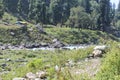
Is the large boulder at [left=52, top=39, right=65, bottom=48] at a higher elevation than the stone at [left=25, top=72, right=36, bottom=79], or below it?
below

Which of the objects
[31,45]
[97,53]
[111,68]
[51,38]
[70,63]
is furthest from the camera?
[51,38]

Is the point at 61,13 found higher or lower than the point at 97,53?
lower

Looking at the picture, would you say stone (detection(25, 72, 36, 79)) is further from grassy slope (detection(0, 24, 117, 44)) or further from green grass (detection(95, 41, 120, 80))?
grassy slope (detection(0, 24, 117, 44))

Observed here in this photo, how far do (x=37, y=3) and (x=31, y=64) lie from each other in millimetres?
95594

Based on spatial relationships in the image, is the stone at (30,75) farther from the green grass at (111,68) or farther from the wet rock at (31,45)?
the wet rock at (31,45)

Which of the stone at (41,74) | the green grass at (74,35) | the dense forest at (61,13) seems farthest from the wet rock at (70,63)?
the dense forest at (61,13)

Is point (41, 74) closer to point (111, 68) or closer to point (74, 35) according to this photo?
point (111, 68)

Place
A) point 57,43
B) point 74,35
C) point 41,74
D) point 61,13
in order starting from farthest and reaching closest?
point 61,13, point 74,35, point 57,43, point 41,74

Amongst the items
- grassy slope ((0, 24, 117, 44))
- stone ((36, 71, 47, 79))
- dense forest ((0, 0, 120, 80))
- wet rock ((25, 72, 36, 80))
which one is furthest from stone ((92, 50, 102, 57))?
grassy slope ((0, 24, 117, 44))

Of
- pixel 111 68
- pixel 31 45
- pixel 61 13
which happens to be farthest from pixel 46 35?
pixel 111 68

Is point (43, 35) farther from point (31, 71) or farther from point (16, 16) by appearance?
point (31, 71)

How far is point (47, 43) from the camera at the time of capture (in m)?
89.9

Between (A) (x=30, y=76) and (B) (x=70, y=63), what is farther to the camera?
(B) (x=70, y=63)

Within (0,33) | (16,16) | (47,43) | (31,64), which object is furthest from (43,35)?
(31,64)
